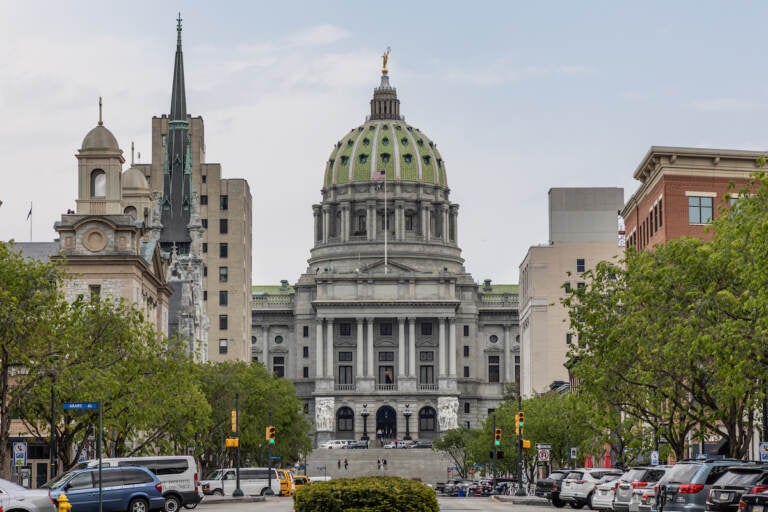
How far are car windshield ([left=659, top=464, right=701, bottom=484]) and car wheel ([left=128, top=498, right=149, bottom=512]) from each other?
712 inches

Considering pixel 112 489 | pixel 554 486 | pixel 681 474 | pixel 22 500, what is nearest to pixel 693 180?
pixel 554 486

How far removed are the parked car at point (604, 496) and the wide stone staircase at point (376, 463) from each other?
109 metres

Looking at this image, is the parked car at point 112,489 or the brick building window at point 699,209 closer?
the parked car at point 112,489

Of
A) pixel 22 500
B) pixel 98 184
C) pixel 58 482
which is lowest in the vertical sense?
pixel 58 482

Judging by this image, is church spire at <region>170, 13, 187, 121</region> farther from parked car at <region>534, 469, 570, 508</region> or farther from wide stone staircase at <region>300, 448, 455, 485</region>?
parked car at <region>534, 469, 570, 508</region>

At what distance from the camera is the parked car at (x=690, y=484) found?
134 feet

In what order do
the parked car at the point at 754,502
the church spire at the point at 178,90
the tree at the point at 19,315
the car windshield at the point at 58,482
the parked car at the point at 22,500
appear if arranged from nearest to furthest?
the parked car at the point at 754,502, the parked car at the point at 22,500, the car windshield at the point at 58,482, the tree at the point at 19,315, the church spire at the point at 178,90

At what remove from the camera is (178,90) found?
538 ft

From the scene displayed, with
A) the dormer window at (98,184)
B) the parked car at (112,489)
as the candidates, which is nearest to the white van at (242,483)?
the dormer window at (98,184)

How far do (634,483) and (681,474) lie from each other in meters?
8.21

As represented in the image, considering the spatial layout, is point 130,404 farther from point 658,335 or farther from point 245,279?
point 245,279

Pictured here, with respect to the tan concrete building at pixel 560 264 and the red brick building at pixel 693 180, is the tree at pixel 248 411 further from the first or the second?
the tan concrete building at pixel 560 264

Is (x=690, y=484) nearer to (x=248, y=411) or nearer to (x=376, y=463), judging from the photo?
(x=248, y=411)

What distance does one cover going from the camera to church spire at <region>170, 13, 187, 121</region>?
539ft
